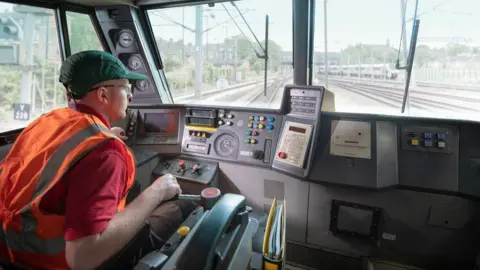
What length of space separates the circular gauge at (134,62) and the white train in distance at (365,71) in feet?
5.51

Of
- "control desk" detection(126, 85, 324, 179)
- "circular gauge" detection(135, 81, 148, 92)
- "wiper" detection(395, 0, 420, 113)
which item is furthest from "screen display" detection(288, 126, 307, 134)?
"circular gauge" detection(135, 81, 148, 92)

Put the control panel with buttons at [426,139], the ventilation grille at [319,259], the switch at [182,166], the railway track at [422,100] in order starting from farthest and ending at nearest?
the switch at [182,166] < the railway track at [422,100] < the ventilation grille at [319,259] < the control panel with buttons at [426,139]

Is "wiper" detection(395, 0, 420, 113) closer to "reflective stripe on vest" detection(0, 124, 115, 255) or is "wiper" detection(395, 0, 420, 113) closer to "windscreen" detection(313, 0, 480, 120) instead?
"windscreen" detection(313, 0, 480, 120)

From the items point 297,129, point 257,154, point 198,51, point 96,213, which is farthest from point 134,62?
point 96,213

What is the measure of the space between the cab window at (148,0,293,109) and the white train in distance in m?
0.32

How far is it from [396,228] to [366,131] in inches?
23.0

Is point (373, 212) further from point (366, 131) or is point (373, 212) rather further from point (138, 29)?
point (138, 29)

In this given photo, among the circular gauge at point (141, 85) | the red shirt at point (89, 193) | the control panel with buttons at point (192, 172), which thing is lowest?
the control panel with buttons at point (192, 172)

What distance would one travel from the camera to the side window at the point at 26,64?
2.03 metres

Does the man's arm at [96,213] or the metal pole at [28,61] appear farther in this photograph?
the metal pole at [28,61]

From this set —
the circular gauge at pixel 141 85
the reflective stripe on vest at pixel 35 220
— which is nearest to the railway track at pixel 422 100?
the reflective stripe on vest at pixel 35 220

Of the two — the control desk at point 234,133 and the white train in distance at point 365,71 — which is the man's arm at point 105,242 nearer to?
the control desk at point 234,133

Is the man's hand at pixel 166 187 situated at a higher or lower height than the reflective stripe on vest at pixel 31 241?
higher

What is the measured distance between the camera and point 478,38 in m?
1.69
